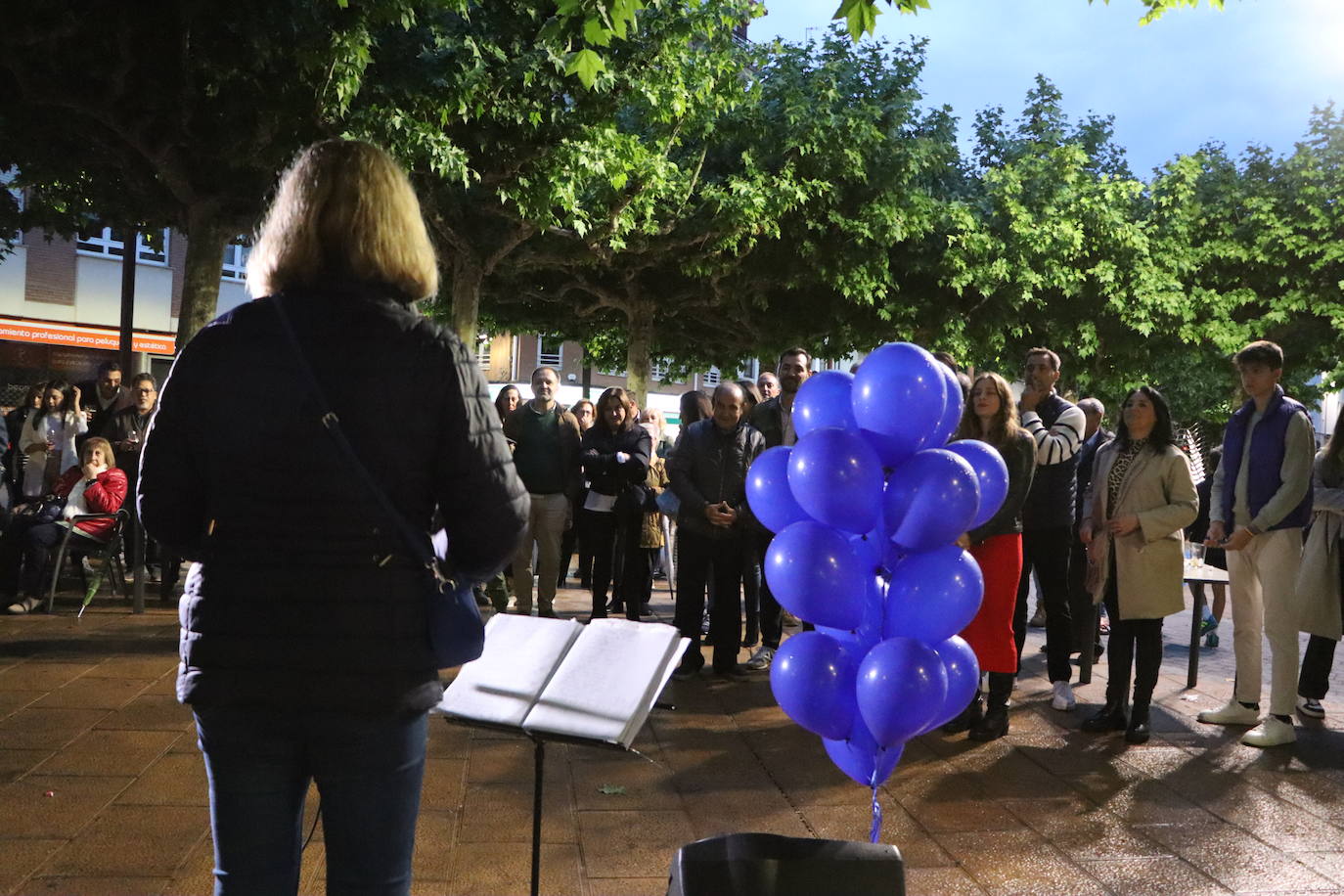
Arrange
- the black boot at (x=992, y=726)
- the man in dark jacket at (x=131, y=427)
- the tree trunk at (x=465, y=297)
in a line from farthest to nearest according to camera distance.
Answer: the tree trunk at (x=465, y=297), the man in dark jacket at (x=131, y=427), the black boot at (x=992, y=726)

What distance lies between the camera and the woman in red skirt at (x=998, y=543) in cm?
580

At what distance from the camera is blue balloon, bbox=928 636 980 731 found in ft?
12.4

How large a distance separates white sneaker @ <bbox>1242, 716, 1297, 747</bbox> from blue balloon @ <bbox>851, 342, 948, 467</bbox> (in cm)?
334

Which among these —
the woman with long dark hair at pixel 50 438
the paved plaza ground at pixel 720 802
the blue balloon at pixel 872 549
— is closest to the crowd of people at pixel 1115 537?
the paved plaza ground at pixel 720 802

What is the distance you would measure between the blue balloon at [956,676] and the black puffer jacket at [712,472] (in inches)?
133

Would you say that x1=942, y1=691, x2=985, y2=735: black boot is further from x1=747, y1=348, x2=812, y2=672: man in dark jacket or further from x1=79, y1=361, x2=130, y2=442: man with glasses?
x1=79, y1=361, x2=130, y2=442: man with glasses

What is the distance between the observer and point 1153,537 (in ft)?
19.7

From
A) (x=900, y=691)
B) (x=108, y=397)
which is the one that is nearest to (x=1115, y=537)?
(x=900, y=691)

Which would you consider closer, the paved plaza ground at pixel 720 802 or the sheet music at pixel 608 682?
the sheet music at pixel 608 682

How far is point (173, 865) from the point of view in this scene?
3812mm

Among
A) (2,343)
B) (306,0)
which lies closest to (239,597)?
(306,0)

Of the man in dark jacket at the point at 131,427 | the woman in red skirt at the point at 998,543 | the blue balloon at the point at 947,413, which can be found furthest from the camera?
the man in dark jacket at the point at 131,427

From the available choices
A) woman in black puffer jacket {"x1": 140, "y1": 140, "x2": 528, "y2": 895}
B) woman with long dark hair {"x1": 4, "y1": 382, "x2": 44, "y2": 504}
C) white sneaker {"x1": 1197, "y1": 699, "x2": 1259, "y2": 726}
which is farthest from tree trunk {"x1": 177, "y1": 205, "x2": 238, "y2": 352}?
woman in black puffer jacket {"x1": 140, "y1": 140, "x2": 528, "y2": 895}

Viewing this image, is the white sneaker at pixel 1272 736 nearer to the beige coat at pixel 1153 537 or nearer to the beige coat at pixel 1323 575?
the beige coat at pixel 1323 575
